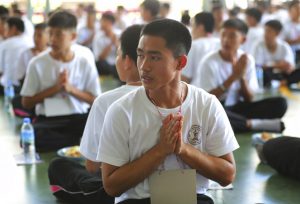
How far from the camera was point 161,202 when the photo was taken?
2.26m

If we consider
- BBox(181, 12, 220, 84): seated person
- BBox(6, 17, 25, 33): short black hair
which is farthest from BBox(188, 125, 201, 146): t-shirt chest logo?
BBox(6, 17, 25, 33): short black hair

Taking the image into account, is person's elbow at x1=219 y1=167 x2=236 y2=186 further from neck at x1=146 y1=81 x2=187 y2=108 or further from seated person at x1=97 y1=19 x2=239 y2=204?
neck at x1=146 y1=81 x2=187 y2=108

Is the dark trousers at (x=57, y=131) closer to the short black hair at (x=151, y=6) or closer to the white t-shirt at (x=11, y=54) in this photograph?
the white t-shirt at (x=11, y=54)

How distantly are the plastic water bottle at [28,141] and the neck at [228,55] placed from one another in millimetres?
1780

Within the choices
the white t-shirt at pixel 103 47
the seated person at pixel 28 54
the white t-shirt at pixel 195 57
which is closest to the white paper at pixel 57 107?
the seated person at pixel 28 54

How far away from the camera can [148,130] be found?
2260mm

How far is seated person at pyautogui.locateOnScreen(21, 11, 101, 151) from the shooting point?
4.48 metres

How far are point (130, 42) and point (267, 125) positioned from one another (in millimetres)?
2522

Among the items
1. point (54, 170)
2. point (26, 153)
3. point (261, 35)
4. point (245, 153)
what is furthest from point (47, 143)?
point (261, 35)

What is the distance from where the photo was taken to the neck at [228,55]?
16.2 feet

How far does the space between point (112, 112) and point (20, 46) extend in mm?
4598

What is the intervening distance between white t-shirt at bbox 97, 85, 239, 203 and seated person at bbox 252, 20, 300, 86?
536 centimetres

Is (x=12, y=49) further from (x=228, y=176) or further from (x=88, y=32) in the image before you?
(x=228, y=176)

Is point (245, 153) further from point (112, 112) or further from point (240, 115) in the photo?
point (112, 112)
